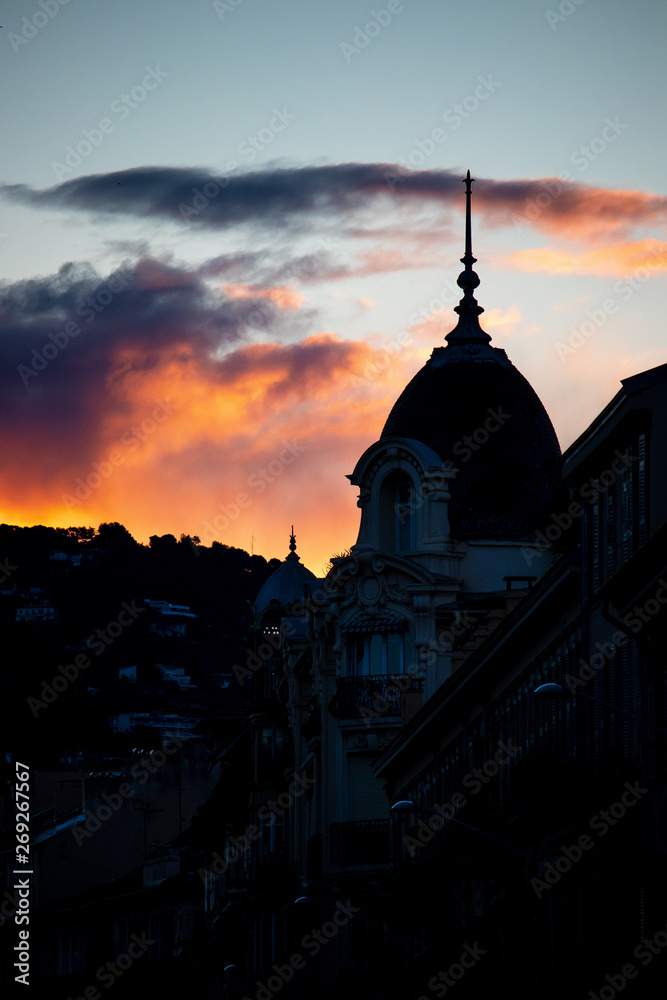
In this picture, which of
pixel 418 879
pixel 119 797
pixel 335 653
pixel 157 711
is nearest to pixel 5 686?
pixel 157 711

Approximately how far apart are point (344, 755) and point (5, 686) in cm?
7881

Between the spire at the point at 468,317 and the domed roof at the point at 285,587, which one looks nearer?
the spire at the point at 468,317

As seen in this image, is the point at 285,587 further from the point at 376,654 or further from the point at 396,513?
the point at 376,654

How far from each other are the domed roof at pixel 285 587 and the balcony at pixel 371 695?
45.9ft

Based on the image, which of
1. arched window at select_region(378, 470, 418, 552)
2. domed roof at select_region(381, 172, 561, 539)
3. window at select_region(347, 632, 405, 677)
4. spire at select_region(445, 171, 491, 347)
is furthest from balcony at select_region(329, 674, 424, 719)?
spire at select_region(445, 171, 491, 347)

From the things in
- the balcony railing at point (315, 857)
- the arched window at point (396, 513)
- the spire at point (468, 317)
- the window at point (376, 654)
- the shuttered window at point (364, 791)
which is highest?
the spire at point (468, 317)

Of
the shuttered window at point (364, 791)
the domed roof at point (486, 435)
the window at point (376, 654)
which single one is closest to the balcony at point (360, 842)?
the shuttered window at point (364, 791)

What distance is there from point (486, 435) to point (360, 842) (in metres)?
A: 11.7

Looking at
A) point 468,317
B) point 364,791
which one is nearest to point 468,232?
point 468,317

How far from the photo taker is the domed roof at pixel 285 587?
77188 millimetres

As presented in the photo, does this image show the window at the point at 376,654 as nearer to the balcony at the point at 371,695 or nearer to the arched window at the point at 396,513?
the balcony at the point at 371,695

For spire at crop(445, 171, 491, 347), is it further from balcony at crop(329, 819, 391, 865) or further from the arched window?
balcony at crop(329, 819, 391, 865)

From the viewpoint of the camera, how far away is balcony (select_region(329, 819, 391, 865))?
200ft

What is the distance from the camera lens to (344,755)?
62.9 metres
